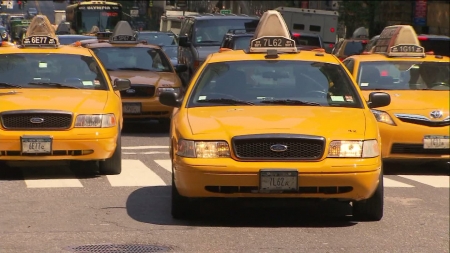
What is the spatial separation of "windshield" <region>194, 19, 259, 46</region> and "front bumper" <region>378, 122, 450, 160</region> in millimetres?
11637

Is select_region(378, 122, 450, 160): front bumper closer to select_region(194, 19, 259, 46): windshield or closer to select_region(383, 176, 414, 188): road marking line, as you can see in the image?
select_region(383, 176, 414, 188): road marking line

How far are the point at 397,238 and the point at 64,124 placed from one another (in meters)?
4.53

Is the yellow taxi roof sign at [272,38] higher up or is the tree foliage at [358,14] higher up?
the yellow taxi roof sign at [272,38]

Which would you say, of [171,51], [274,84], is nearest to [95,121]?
[274,84]

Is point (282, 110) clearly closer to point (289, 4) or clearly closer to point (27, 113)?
point (27, 113)

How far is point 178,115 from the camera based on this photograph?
10.2 meters

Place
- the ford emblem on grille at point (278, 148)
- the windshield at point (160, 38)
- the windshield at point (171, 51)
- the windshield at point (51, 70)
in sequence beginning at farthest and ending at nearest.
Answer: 1. the windshield at point (160, 38)
2. the windshield at point (171, 51)
3. the windshield at point (51, 70)
4. the ford emblem on grille at point (278, 148)

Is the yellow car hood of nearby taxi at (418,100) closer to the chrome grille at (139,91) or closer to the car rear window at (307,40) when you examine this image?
the chrome grille at (139,91)

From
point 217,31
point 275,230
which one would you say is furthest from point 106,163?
point 217,31

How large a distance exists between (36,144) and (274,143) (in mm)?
3759

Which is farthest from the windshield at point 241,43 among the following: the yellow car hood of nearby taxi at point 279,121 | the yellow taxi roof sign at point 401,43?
the yellow car hood of nearby taxi at point 279,121

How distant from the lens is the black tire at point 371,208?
980cm

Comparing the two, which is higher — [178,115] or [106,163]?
[178,115]

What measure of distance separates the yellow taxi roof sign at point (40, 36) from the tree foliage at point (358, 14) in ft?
109
